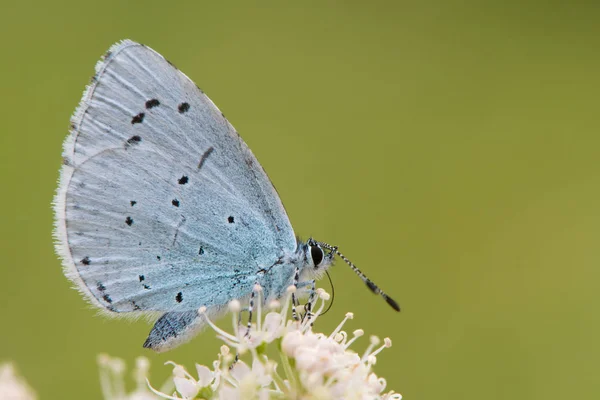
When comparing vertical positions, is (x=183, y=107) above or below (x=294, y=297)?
above

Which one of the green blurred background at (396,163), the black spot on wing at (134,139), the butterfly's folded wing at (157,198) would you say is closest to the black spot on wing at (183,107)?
the butterfly's folded wing at (157,198)

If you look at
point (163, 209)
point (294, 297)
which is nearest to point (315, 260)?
point (294, 297)

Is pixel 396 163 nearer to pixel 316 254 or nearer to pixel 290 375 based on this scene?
pixel 316 254

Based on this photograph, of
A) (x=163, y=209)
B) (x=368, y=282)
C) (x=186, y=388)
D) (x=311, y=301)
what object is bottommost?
(x=186, y=388)

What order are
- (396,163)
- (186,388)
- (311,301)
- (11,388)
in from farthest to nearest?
(396,163)
(311,301)
(186,388)
(11,388)

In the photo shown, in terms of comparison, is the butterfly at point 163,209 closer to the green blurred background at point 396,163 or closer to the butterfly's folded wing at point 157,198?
the butterfly's folded wing at point 157,198

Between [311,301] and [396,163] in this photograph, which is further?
[396,163]

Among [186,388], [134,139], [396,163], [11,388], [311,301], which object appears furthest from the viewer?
[396,163]
